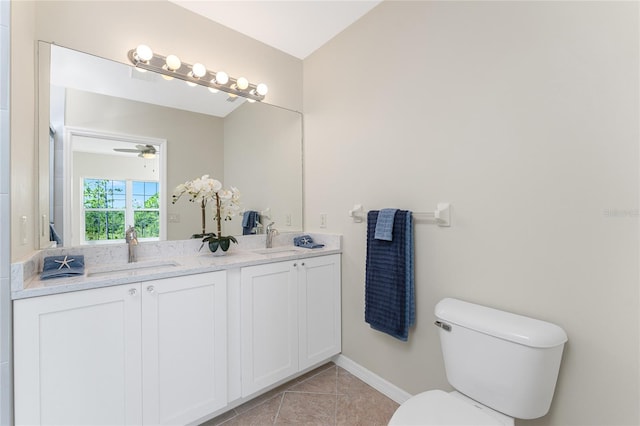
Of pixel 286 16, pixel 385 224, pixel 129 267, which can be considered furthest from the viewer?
pixel 286 16

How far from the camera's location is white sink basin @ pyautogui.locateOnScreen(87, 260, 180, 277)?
4.72 feet

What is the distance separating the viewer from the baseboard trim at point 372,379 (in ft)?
5.65

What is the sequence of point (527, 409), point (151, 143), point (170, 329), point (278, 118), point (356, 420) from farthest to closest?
point (278, 118)
point (151, 143)
point (356, 420)
point (170, 329)
point (527, 409)

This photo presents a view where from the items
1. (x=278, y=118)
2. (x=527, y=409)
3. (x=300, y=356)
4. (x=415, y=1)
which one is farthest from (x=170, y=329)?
(x=415, y=1)

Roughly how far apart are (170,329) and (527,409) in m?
1.55

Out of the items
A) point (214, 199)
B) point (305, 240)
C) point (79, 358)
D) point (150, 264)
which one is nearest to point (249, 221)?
point (214, 199)

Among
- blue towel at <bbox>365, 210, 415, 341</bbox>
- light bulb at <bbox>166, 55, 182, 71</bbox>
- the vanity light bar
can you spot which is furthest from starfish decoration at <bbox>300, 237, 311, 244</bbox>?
light bulb at <bbox>166, 55, 182, 71</bbox>

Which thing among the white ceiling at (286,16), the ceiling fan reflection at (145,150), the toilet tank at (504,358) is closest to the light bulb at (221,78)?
the white ceiling at (286,16)

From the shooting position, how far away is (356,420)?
1.60 meters

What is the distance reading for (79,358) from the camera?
1.14 metres

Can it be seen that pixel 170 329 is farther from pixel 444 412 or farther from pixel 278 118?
pixel 278 118

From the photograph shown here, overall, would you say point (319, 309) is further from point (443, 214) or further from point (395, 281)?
point (443, 214)

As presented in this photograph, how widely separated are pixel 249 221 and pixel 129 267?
2.68ft

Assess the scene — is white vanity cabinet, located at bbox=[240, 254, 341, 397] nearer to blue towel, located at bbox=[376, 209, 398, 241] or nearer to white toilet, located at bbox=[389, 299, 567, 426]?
blue towel, located at bbox=[376, 209, 398, 241]
